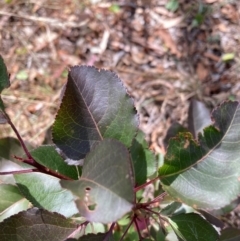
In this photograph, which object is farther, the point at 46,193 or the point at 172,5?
the point at 172,5

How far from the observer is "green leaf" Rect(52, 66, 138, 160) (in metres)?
0.81

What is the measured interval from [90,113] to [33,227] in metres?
0.26

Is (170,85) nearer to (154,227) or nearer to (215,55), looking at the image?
(215,55)

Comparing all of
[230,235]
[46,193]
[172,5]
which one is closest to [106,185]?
[46,193]

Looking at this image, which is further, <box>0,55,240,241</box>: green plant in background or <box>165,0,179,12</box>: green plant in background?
<box>165,0,179,12</box>: green plant in background

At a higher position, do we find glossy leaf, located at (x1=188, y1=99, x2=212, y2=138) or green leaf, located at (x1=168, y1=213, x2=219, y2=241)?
glossy leaf, located at (x1=188, y1=99, x2=212, y2=138)

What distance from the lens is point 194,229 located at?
914mm

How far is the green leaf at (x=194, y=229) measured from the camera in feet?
2.95

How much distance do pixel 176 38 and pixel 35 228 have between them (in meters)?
1.73

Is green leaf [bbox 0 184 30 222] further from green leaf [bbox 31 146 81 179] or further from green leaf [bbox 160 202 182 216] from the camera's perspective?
green leaf [bbox 160 202 182 216]

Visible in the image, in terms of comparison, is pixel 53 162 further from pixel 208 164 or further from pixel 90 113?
pixel 208 164

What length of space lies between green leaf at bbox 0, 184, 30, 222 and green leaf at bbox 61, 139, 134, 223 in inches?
16.3

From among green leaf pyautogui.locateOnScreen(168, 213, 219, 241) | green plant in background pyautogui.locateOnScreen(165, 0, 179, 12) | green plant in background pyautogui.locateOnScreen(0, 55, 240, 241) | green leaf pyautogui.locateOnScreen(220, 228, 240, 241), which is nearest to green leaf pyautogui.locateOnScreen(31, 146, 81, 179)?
green plant in background pyautogui.locateOnScreen(0, 55, 240, 241)

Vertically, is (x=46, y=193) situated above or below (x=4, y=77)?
below
